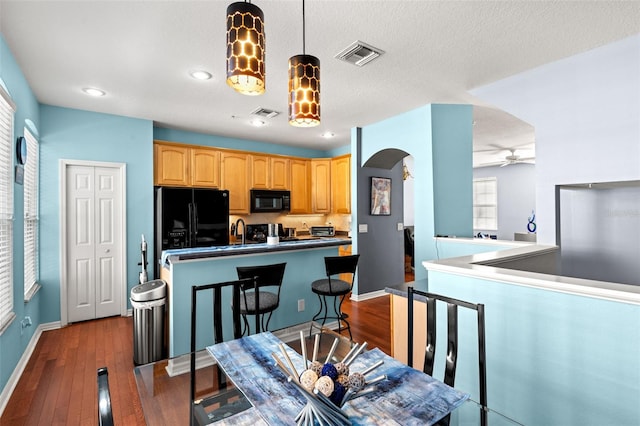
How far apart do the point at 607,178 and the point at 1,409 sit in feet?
15.6

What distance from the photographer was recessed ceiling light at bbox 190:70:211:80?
2.90 meters

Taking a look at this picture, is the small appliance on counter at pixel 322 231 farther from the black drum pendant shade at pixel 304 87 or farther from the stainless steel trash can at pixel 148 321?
the black drum pendant shade at pixel 304 87

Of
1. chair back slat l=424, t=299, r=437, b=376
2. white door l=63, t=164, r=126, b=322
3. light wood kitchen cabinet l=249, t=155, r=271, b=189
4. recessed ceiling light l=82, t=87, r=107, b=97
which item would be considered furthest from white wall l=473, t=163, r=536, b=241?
recessed ceiling light l=82, t=87, r=107, b=97

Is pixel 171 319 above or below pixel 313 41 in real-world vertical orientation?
below

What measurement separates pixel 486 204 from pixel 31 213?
9447mm

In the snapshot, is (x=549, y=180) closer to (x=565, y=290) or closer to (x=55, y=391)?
(x=565, y=290)

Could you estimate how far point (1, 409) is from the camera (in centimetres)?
219

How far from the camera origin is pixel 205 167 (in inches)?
195

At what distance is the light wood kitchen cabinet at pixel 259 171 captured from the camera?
5.44m

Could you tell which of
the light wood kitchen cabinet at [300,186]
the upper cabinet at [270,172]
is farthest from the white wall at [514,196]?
the upper cabinet at [270,172]

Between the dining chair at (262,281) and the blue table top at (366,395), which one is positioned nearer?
the blue table top at (366,395)

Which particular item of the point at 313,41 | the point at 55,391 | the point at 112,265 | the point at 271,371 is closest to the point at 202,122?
the point at 112,265

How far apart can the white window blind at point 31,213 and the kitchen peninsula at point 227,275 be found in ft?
5.18

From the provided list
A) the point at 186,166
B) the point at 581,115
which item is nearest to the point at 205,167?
the point at 186,166
